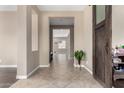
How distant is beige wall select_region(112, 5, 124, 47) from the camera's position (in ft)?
15.5

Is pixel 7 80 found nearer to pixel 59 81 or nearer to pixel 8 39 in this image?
pixel 59 81

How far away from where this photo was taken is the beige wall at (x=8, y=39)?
23.9 ft

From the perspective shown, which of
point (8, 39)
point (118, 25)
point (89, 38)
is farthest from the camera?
point (8, 39)

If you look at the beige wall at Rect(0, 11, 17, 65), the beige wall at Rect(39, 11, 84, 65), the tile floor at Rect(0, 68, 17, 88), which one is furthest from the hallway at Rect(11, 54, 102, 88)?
the beige wall at Rect(0, 11, 17, 65)

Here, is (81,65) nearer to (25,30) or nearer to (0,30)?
(25,30)

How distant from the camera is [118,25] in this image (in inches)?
188

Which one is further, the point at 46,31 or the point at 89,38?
the point at 46,31

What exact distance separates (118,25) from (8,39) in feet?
16.6

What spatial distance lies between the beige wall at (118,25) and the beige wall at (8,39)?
15.3 feet

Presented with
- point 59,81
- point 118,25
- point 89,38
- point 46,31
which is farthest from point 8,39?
point 118,25

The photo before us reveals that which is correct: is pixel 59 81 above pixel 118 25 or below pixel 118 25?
below
